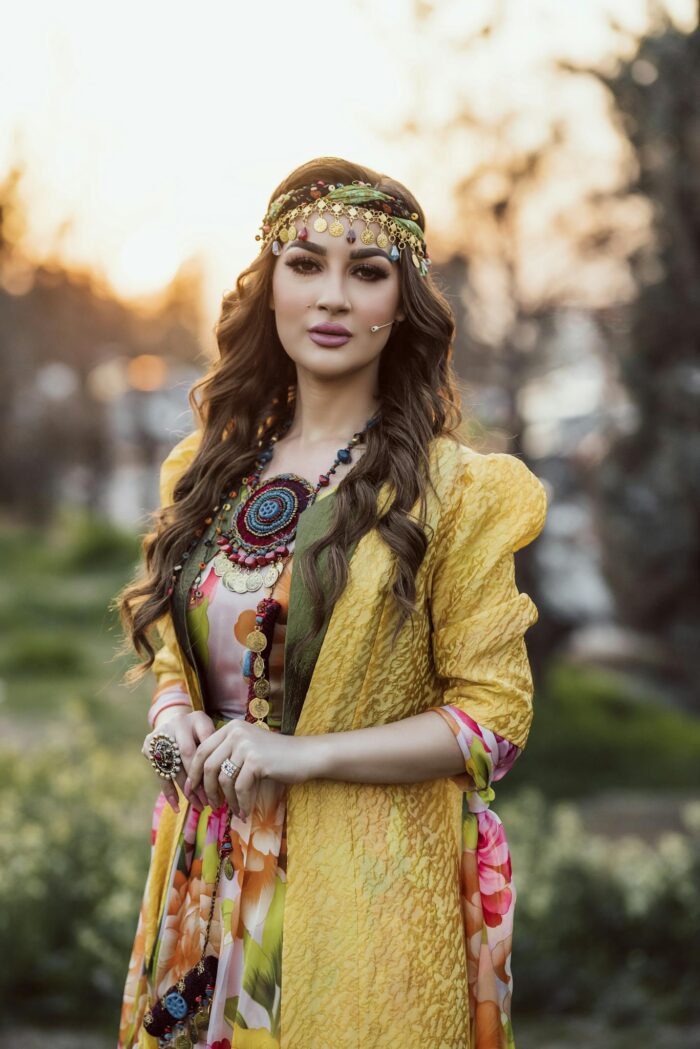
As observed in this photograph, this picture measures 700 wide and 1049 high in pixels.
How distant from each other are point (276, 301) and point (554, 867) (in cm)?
287

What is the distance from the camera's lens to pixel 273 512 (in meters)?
2.01

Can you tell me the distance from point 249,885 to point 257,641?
0.39m

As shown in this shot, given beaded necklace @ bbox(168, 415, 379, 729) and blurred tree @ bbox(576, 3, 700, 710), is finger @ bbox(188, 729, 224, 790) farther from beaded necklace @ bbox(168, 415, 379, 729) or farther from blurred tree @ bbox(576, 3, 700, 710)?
blurred tree @ bbox(576, 3, 700, 710)

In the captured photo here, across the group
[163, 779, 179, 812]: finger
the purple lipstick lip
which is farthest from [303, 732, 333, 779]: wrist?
the purple lipstick lip

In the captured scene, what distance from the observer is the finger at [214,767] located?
1.76 metres

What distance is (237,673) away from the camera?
1.97 metres

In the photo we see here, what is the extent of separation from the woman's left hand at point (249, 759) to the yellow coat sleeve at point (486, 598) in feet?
0.88

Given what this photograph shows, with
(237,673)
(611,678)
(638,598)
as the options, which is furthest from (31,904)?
(611,678)

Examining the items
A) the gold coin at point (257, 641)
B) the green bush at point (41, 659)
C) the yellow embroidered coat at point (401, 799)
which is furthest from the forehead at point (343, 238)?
the green bush at point (41, 659)

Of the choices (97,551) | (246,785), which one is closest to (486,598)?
(246,785)

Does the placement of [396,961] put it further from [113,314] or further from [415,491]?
[113,314]

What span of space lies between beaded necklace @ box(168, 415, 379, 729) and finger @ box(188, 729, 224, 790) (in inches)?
4.9

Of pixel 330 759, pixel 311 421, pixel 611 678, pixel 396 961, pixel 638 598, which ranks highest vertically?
pixel 611 678

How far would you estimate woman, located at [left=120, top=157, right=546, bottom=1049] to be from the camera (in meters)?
1.78
